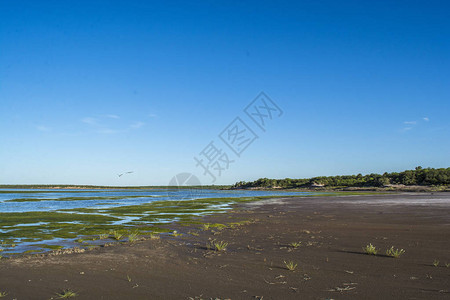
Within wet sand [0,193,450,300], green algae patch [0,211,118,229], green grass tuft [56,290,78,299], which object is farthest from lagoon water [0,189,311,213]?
green grass tuft [56,290,78,299]

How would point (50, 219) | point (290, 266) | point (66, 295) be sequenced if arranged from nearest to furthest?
point (66, 295) → point (290, 266) → point (50, 219)

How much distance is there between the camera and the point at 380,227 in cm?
2102

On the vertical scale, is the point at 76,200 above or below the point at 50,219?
below

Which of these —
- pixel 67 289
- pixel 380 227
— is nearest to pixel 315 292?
pixel 67 289

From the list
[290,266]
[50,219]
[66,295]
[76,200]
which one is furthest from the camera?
[76,200]

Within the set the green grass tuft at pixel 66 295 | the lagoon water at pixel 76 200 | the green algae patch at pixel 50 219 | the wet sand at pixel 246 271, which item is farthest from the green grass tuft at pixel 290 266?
the lagoon water at pixel 76 200

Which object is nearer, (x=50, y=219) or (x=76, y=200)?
(x=50, y=219)

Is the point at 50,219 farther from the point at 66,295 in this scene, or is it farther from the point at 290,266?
the point at 290,266

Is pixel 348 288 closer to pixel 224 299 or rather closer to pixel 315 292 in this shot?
pixel 315 292

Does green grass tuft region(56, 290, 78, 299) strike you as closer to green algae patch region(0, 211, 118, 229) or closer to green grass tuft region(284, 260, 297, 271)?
green grass tuft region(284, 260, 297, 271)

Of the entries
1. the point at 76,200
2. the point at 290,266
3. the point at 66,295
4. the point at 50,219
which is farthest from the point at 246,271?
the point at 76,200

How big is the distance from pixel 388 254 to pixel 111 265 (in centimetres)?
1081

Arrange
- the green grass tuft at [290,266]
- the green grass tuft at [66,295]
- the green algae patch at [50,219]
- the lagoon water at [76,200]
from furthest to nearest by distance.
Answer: the lagoon water at [76,200] → the green algae patch at [50,219] → the green grass tuft at [290,266] → the green grass tuft at [66,295]

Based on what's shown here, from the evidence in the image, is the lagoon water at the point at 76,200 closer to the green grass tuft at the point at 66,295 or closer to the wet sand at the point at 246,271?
the wet sand at the point at 246,271
